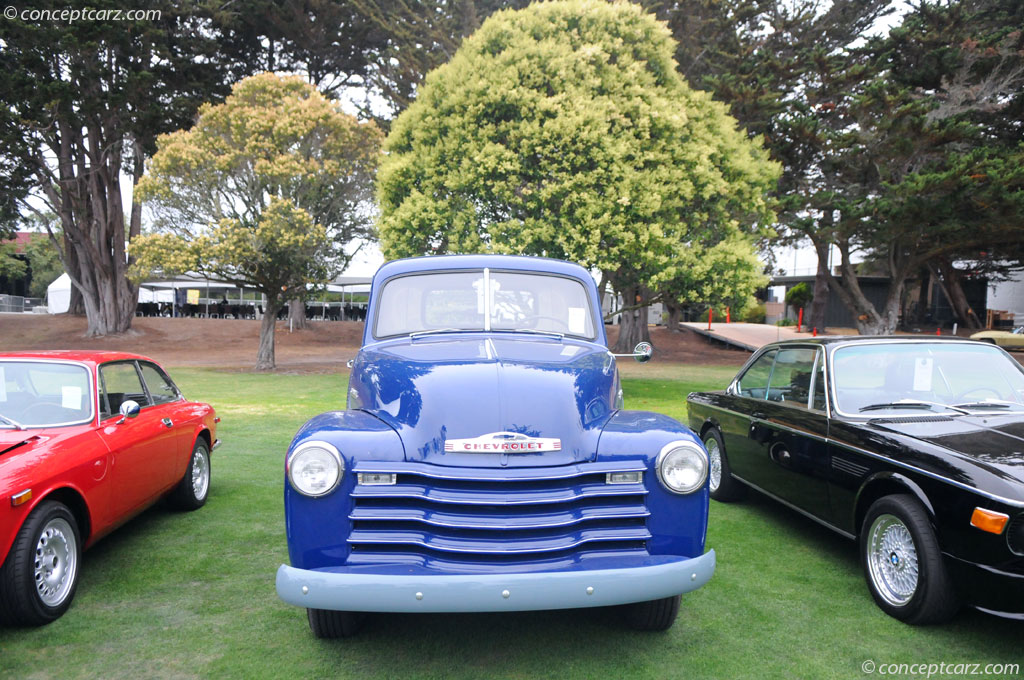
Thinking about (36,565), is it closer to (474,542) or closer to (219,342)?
(474,542)

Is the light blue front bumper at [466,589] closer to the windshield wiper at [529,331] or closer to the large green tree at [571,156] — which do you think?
the windshield wiper at [529,331]

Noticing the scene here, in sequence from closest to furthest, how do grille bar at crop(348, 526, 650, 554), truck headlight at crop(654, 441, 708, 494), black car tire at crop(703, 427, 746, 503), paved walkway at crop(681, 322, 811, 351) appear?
grille bar at crop(348, 526, 650, 554) → truck headlight at crop(654, 441, 708, 494) → black car tire at crop(703, 427, 746, 503) → paved walkway at crop(681, 322, 811, 351)

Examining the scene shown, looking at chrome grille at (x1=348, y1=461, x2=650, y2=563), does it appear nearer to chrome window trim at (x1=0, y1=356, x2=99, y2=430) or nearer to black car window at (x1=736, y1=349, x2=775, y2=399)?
chrome window trim at (x1=0, y1=356, x2=99, y2=430)

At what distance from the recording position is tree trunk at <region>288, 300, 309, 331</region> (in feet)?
111

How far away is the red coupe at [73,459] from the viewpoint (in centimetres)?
360

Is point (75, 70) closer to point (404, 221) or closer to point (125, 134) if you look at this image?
point (125, 134)

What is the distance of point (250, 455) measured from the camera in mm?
8320

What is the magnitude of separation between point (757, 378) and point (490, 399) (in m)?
3.64

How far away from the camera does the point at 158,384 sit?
5.87 meters

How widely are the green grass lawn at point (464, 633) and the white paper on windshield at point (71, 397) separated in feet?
3.71

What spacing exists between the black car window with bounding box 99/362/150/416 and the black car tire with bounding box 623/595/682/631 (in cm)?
375

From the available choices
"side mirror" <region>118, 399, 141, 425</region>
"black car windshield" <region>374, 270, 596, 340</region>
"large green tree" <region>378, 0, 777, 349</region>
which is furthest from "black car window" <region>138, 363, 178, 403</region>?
"large green tree" <region>378, 0, 777, 349</region>

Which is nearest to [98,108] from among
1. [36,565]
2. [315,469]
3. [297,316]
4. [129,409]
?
[297,316]

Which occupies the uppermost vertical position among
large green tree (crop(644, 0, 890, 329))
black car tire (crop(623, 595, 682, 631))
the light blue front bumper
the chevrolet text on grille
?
large green tree (crop(644, 0, 890, 329))
